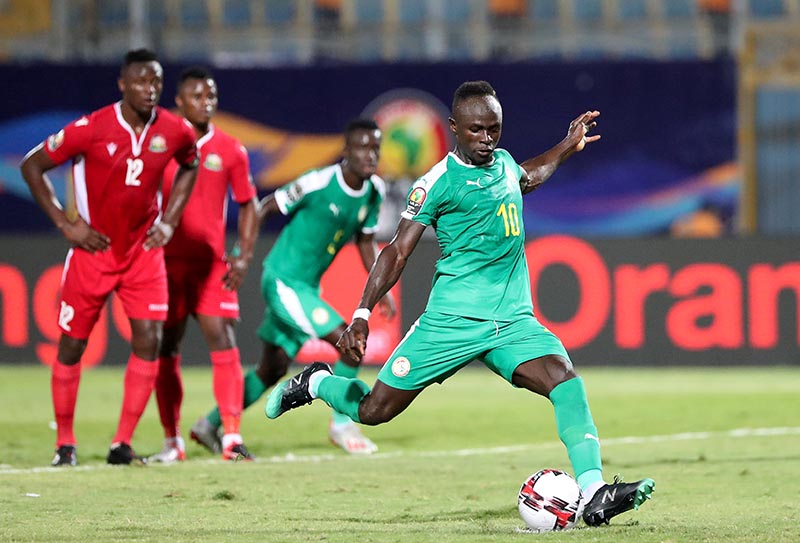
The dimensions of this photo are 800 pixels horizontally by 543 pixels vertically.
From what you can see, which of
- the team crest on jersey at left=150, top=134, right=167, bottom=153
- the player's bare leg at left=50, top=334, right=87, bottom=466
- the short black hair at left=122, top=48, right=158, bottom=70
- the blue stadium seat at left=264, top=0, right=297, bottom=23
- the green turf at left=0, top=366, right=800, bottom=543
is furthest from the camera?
the blue stadium seat at left=264, top=0, right=297, bottom=23

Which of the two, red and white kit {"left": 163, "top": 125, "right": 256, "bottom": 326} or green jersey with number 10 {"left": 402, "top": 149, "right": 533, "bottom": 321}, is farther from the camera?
red and white kit {"left": 163, "top": 125, "right": 256, "bottom": 326}

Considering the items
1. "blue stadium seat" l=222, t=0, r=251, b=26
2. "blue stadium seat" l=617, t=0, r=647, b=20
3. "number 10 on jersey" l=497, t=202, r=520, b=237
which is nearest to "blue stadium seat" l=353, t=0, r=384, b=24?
"blue stadium seat" l=222, t=0, r=251, b=26

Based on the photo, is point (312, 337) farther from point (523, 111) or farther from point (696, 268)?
point (523, 111)

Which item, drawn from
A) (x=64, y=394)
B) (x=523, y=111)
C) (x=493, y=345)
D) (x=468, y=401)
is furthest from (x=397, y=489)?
(x=523, y=111)

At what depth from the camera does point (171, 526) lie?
6527 mm

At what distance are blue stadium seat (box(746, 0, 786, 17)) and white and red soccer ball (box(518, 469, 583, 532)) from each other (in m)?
17.1

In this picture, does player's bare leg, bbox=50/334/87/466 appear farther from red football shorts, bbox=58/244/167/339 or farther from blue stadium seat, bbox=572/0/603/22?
blue stadium seat, bbox=572/0/603/22

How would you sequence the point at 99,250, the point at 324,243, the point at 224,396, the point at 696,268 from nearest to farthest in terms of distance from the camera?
the point at 99,250, the point at 224,396, the point at 324,243, the point at 696,268

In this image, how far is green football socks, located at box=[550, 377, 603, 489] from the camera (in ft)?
21.2

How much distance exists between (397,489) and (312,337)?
7.14 feet

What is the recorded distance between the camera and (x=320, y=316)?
32.9 feet

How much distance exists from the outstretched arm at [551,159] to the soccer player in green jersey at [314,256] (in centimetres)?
290

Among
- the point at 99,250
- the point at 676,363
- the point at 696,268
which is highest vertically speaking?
the point at 99,250

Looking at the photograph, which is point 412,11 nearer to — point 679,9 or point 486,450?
point 679,9
